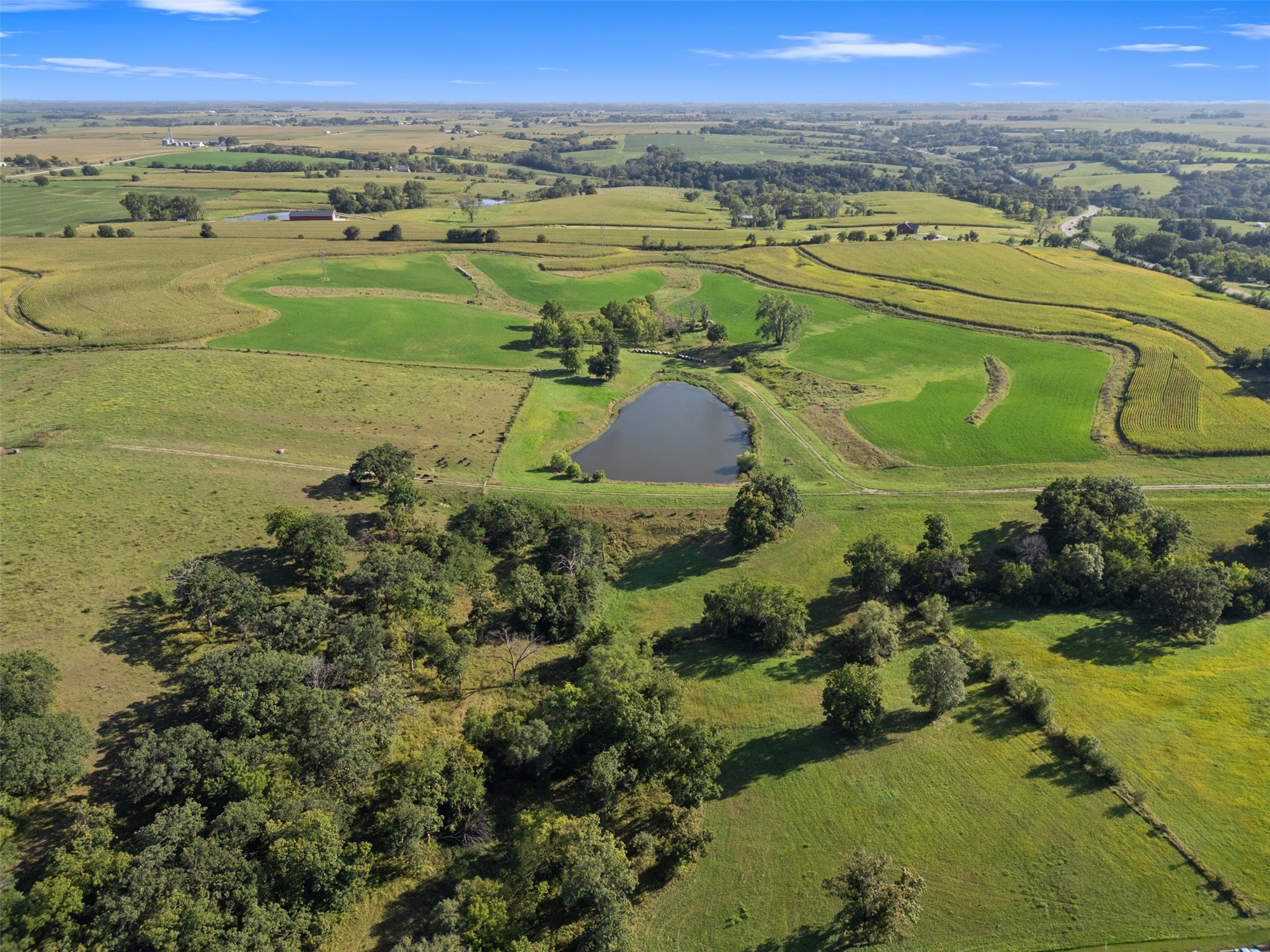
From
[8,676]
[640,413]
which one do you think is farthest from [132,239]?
[8,676]

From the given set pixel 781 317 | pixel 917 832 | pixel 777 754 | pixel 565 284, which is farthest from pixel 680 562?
pixel 565 284

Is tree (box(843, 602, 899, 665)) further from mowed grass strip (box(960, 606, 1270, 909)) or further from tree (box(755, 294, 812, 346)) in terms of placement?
tree (box(755, 294, 812, 346))

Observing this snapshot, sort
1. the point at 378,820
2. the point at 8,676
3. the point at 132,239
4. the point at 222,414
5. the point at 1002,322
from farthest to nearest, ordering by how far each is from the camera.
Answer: the point at 132,239
the point at 1002,322
the point at 222,414
the point at 8,676
the point at 378,820

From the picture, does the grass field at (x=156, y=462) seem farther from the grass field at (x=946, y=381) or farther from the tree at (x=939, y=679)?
the grass field at (x=946, y=381)

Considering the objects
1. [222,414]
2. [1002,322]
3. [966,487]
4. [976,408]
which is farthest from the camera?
[1002,322]

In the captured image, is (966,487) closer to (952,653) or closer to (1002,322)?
(952,653)

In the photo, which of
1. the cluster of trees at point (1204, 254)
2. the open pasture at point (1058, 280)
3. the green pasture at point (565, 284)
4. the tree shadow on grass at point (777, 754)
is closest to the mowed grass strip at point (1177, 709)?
the tree shadow on grass at point (777, 754)

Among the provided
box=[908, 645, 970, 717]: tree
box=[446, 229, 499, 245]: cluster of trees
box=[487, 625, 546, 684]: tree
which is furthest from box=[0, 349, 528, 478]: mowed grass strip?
box=[446, 229, 499, 245]: cluster of trees
